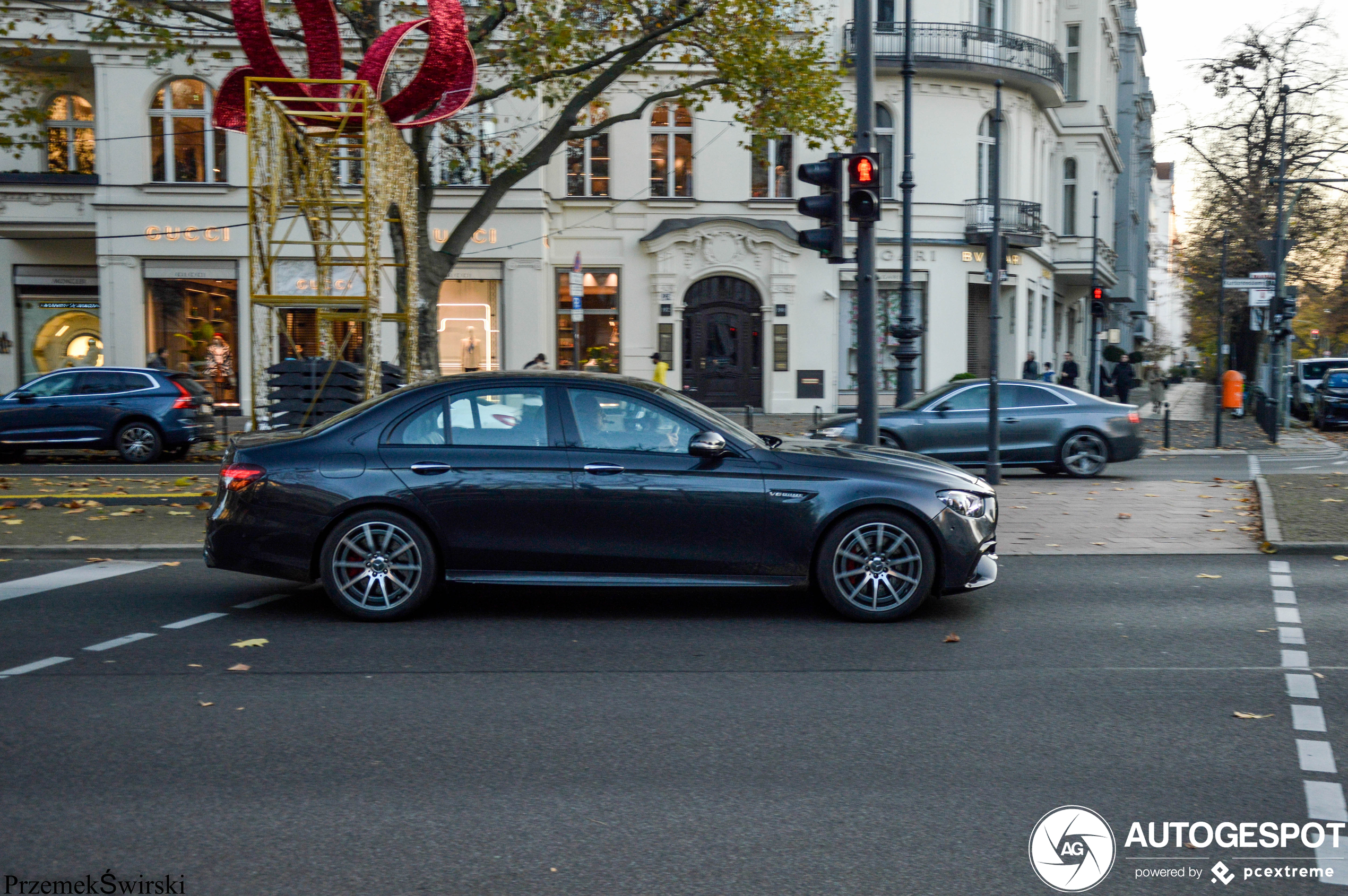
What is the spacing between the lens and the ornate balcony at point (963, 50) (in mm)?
32219

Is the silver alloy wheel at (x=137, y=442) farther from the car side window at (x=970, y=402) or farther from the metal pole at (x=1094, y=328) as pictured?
the metal pole at (x=1094, y=328)

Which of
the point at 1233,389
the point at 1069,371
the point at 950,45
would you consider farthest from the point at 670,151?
the point at 1233,389

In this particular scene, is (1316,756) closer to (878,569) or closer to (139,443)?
(878,569)

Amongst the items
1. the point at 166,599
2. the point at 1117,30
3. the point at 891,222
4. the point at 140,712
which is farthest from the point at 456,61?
the point at 1117,30

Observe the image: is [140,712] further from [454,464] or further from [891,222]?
[891,222]

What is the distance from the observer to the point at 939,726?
5430 mm

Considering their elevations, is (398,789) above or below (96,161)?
below

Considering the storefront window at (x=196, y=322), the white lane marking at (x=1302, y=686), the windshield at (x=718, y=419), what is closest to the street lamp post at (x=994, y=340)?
the windshield at (x=718, y=419)

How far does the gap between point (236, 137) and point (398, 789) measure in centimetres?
2836

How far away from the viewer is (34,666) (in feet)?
21.5

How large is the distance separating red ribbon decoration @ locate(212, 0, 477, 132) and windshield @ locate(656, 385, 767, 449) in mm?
7323

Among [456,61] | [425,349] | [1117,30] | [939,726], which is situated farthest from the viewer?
[1117,30]

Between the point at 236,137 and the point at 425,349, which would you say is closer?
the point at 425,349

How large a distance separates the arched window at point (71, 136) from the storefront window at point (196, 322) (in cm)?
338
